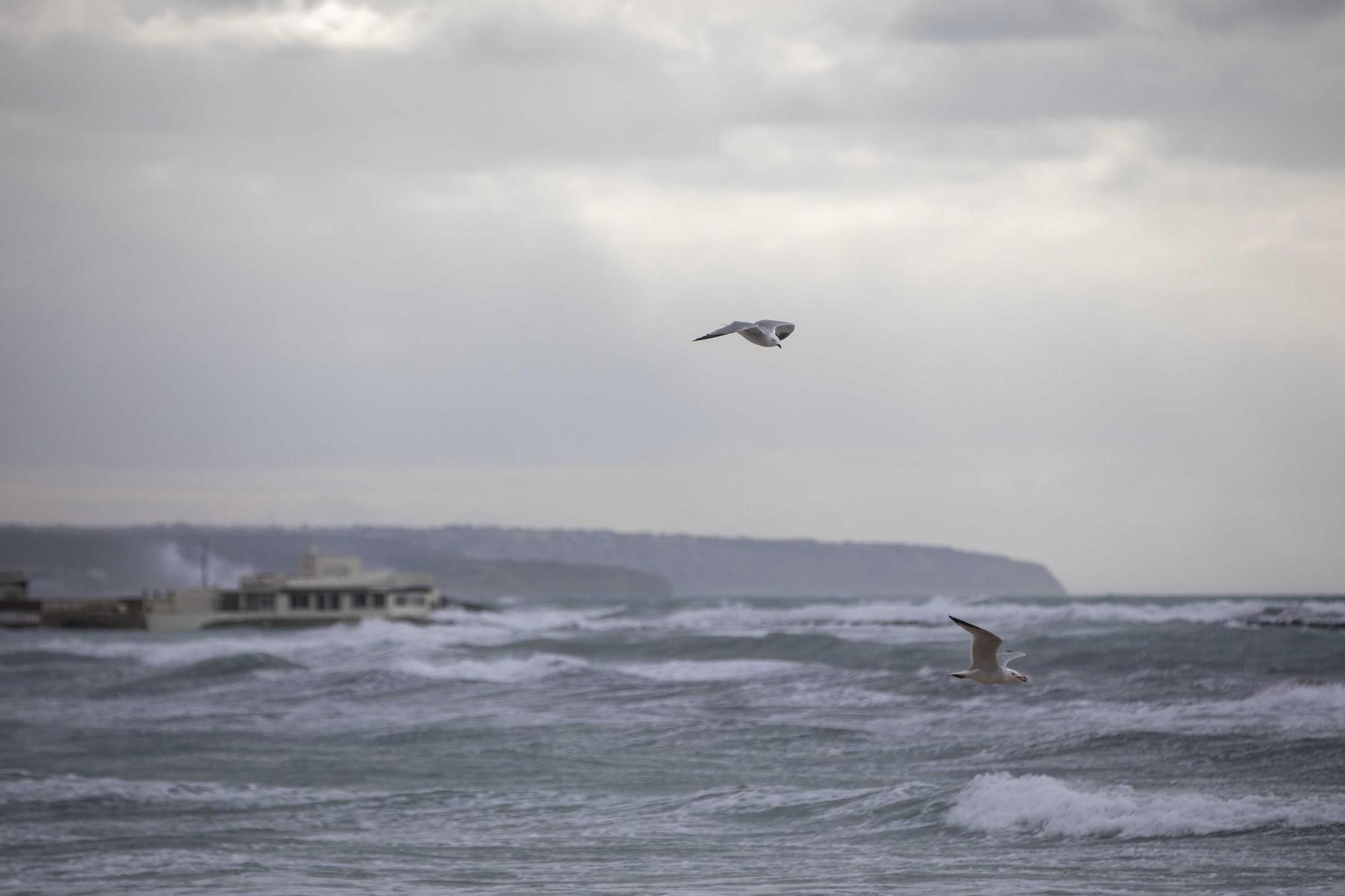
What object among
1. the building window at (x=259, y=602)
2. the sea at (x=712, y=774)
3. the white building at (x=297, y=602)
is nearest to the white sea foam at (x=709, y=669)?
the sea at (x=712, y=774)

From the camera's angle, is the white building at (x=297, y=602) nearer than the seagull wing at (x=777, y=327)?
No

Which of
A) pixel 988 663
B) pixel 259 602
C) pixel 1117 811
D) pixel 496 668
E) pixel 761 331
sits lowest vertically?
pixel 259 602

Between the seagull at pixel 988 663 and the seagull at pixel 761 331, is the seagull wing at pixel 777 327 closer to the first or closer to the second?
the seagull at pixel 761 331

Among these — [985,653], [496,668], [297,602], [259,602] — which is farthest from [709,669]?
[259,602]

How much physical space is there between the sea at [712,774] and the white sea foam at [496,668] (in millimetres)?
213

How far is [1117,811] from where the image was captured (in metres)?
14.1

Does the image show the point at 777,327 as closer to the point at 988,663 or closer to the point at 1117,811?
the point at 988,663

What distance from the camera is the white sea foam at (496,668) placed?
32469 mm

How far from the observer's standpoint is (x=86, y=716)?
26.7 m

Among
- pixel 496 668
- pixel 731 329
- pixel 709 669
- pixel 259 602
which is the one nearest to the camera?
pixel 731 329

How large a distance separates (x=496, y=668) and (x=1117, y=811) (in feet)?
71.7

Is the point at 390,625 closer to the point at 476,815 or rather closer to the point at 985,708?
the point at 985,708

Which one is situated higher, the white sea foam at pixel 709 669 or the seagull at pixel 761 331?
the seagull at pixel 761 331

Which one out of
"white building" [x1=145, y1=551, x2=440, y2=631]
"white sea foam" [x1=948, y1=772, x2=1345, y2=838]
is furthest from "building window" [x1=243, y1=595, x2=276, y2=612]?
"white sea foam" [x1=948, y1=772, x2=1345, y2=838]
